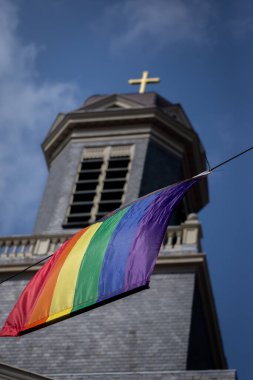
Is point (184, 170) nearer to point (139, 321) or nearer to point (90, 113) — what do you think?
point (90, 113)

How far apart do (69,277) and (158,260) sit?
11.4 meters

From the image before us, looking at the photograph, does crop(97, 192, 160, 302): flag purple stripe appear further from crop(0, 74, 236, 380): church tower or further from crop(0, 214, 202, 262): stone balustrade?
crop(0, 214, 202, 262): stone balustrade

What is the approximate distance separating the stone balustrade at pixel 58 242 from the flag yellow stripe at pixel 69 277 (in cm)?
1117

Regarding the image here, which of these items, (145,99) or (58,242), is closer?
(58,242)

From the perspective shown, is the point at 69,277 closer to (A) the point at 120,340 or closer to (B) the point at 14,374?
(B) the point at 14,374

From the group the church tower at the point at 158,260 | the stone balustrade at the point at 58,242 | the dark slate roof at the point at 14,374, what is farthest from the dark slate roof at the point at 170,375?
the stone balustrade at the point at 58,242

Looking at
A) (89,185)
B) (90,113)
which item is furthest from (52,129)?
(89,185)

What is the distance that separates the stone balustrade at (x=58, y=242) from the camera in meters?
25.7

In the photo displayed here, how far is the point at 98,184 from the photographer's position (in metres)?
29.8

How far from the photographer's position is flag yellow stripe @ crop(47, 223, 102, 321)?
43.3 feet

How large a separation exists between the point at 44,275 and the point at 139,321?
930cm

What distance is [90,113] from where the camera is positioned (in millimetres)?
32250

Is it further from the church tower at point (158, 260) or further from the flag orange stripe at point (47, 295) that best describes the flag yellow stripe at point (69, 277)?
the church tower at point (158, 260)

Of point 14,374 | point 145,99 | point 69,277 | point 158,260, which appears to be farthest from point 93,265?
Result: point 145,99
